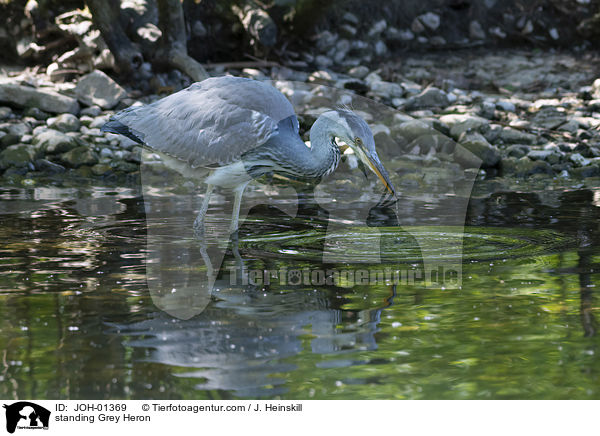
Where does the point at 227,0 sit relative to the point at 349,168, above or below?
above

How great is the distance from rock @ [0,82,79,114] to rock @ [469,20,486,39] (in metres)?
8.50

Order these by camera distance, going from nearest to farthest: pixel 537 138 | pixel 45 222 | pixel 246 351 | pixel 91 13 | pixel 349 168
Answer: pixel 246 351 < pixel 45 222 < pixel 349 168 < pixel 537 138 < pixel 91 13

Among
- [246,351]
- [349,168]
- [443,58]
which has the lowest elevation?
[246,351]

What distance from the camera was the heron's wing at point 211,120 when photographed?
6648mm

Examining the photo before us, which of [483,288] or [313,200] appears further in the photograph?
[313,200]

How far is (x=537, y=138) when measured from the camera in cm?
1172

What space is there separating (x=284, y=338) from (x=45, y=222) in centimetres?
401

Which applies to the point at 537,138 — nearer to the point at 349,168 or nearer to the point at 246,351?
the point at 349,168

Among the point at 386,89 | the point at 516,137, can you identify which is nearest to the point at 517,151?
the point at 516,137

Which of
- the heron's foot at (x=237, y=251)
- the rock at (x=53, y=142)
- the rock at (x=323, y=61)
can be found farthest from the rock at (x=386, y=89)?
the heron's foot at (x=237, y=251)

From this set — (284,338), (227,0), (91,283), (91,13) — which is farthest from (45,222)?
(227,0)

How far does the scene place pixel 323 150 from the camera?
6.61 meters

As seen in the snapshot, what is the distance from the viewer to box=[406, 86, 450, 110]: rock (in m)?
13.0

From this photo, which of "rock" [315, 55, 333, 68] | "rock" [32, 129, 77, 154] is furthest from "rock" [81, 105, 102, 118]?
"rock" [315, 55, 333, 68]
